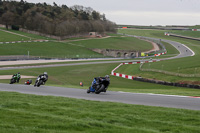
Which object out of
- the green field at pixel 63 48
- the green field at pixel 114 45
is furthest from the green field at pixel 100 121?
→ the green field at pixel 114 45

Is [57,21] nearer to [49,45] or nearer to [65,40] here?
[65,40]

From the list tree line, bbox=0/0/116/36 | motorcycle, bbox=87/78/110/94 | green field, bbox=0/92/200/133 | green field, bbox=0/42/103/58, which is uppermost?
tree line, bbox=0/0/116/36

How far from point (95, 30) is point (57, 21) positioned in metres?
21.4

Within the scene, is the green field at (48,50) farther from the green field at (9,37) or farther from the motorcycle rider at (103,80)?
the motorcycle rider at (103,80)

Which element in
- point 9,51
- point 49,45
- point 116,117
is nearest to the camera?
point 116,117

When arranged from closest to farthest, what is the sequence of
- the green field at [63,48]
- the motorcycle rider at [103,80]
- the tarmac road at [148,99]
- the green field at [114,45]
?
the tarmac road at [148,99] → the motorcycle rider at [103,80] → the green field at [63,48] → the green field at [114,45]

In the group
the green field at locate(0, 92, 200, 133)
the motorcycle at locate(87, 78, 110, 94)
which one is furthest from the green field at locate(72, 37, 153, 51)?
the green field at locate(0, 92, 200, 133)

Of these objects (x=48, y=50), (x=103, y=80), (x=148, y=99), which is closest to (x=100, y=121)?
(x=148, y=99)

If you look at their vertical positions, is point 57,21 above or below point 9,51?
above

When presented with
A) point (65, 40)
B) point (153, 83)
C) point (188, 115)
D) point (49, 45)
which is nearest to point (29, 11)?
point (65, 40)

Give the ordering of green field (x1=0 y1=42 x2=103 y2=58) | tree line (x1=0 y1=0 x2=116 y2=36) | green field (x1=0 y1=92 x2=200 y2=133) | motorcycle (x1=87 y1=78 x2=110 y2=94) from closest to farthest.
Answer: green field (x1=0 y1=92 x2=200 y2=133)
motorcycle (x1=87 y1=78 x2=110 y2=94)
green field (x1=0 y1=42 x2=103 y2=58)
tree line (x1=0 y1=0 x2=116 y2=36)

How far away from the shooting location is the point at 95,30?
17338 centimetres

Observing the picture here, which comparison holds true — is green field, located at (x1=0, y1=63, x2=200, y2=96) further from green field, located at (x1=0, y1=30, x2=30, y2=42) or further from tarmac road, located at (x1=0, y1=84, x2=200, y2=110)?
green field, located at (x1=0, y1=30, x2=30, y2=42)

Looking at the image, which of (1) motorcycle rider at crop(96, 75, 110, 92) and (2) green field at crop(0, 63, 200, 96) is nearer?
(1) motorcycle rider at crop(96, 75, 110, 92)
